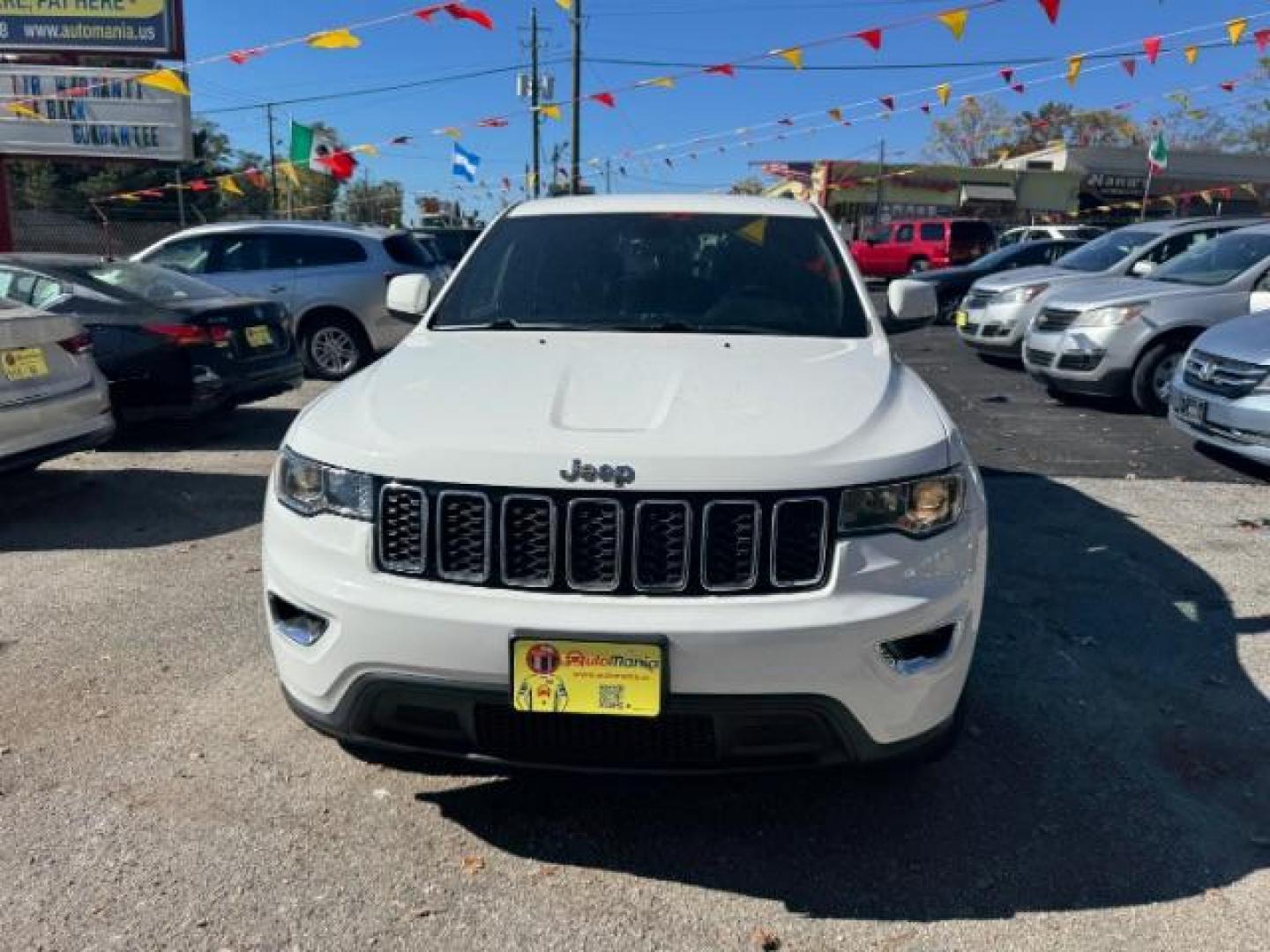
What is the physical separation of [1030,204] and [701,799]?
48.9m

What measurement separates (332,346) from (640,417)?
856 centimetres

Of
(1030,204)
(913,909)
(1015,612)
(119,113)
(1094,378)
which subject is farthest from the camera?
(1030,204)

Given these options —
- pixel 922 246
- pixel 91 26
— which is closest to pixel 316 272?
pixel 91 26

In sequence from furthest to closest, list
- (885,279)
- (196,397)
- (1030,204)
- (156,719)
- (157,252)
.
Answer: (1030,204), (885,279), (157,252), (196,397), (156,719)

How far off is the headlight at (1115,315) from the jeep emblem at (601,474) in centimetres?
761

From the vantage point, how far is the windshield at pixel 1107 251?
11836mm

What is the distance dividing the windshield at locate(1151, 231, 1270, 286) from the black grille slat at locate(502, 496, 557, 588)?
8.37 metres

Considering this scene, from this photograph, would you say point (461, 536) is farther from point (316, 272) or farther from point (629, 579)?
point (316, 272)

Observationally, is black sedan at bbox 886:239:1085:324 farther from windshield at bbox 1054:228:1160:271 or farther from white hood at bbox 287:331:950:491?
white hood at bbox 287:331:950:491

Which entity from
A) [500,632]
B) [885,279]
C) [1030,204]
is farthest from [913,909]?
[1030,204]

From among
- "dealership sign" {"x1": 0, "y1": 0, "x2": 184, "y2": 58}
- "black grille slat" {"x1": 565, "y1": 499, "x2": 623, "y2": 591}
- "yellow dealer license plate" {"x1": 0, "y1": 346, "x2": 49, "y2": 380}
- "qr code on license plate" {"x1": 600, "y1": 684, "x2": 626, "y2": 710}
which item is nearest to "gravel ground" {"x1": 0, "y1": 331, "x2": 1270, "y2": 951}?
"qr code on license plate" {"x1": 600, "y1": 684, "x2": 626, "y2": 710}

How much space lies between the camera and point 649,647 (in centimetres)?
221

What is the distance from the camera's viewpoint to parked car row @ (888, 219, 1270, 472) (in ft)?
20.1

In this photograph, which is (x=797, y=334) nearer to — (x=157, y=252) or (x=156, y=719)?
(x=156, y=719)
